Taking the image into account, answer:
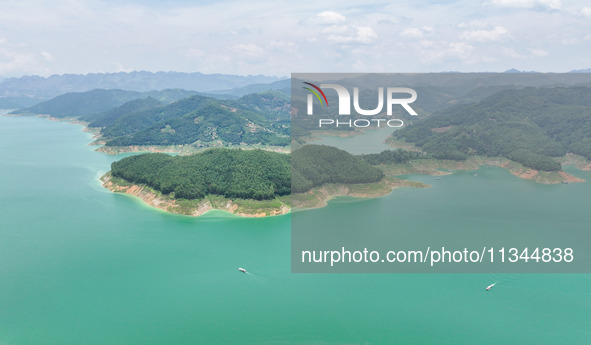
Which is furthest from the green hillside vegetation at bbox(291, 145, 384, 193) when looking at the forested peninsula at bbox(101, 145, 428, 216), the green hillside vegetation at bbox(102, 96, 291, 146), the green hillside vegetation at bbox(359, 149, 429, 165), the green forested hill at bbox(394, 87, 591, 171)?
the green hillside vegetation at bbox(102, 96, 291, 146)

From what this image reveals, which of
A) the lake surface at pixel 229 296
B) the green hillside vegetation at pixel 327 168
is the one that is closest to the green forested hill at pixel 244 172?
the green hillside vegetation at pixel 327 168

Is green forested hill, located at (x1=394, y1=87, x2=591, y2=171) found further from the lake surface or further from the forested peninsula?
the lake surface

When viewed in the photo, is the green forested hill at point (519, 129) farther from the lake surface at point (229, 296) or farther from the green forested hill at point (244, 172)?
the lake surface at point (229, 296)

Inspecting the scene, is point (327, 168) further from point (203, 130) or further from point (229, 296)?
point (203, 130)

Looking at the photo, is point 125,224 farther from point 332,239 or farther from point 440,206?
point 440,206

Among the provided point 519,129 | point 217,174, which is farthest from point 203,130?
point 519,129

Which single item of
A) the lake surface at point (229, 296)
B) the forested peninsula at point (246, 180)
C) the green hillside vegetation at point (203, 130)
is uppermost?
the green hillside vegetation at point (203, 130)
